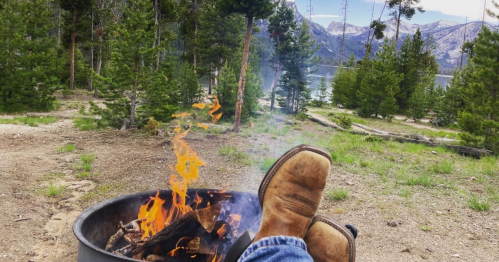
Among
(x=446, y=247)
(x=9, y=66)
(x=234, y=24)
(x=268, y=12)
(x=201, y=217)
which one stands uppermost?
(x=234, y=24)

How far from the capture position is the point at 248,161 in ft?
25.2

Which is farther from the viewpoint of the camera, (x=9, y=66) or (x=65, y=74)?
(x=65, y=74)

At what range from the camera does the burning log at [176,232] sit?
2.73 meters

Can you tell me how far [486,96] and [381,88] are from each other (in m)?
10.1

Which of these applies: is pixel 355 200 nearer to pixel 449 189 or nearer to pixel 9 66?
pixel 449 189

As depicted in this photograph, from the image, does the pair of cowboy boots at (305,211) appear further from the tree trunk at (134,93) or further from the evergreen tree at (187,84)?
the evergreen tree at (187,84)

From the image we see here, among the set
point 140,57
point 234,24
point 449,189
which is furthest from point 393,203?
point 234,24

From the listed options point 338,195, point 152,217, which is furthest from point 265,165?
point 152,217

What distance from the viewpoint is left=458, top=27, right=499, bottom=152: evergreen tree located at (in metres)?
12.5

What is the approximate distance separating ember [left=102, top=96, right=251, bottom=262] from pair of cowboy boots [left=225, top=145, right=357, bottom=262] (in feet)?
2.92

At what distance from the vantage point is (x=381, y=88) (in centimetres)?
2355

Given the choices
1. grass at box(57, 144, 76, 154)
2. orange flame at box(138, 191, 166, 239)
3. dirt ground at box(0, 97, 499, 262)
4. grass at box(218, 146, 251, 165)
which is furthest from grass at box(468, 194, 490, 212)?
grass at box(57, 144, 76, 154)

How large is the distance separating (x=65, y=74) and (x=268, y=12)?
20211 mm

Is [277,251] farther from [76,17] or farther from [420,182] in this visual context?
[76,17]
